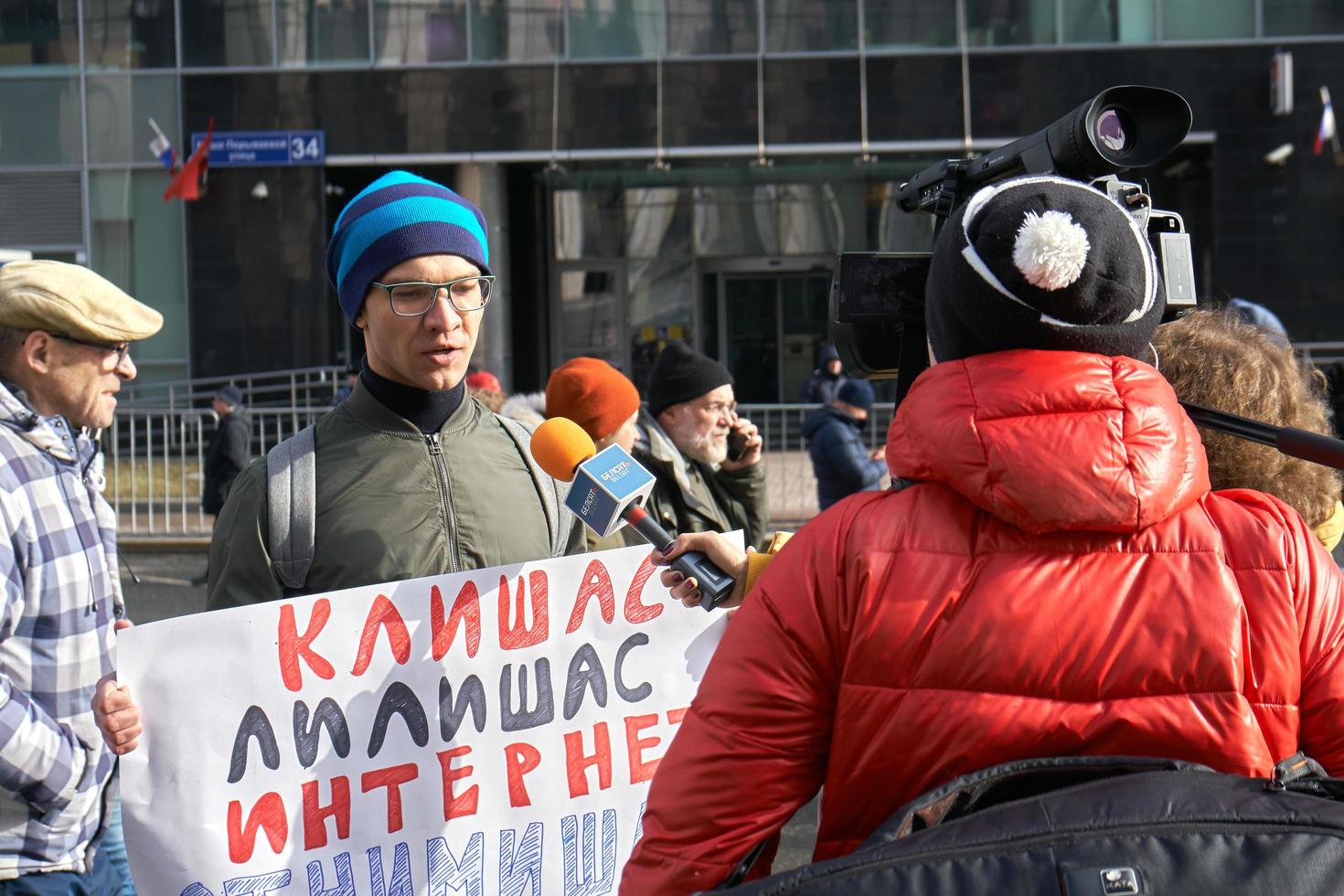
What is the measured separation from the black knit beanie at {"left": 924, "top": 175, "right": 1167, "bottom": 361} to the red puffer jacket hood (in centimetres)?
3

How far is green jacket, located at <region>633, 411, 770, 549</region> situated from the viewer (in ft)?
15.7

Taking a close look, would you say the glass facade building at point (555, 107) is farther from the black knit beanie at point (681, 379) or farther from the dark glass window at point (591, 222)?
the black knit beanie at point (681, 379)

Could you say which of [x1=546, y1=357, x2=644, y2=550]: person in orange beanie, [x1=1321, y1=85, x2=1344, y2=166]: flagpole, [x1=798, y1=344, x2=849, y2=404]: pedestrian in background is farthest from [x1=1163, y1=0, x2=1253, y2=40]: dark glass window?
[x1=546, y1=357, x2=644, y2=550]: person in orange beanie

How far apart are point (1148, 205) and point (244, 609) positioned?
5.68 ft

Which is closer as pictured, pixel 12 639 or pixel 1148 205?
pixel 1148 205

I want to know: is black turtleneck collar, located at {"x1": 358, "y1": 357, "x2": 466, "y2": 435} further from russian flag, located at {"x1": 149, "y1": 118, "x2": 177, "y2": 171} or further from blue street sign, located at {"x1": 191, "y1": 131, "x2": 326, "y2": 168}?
russian flag, located at {"x1": 149, "y1": 118, "x2": 177, "y2": 171}

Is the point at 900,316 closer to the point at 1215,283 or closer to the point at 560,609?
the point at 560,609

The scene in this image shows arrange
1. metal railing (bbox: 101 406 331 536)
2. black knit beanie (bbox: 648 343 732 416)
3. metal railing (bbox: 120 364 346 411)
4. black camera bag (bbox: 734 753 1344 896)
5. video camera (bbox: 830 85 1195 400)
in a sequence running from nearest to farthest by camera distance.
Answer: black camera bag (bbox: 734 753 1344 896) → video camera (bbox: 830 85 1195 400) → black knit beanie (bbox: 648 343 732 416) → metal railing (bbox: 101 406 331 536) → metal railing (bbox: 120 364 346 411)

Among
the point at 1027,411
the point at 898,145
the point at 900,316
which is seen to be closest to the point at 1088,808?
the point at 1027,411

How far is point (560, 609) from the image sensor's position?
276 cm

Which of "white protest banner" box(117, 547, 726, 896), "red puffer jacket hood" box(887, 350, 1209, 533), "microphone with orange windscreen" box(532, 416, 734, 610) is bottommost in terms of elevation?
"white protest banner" box(117, 547, 726, 896)

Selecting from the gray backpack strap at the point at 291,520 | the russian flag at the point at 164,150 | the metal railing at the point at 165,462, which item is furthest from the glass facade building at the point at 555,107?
the gray backpack strap at the point at 291,520

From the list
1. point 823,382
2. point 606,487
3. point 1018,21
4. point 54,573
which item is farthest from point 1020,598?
point 1018,21

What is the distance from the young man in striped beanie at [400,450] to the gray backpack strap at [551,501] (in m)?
0.04
